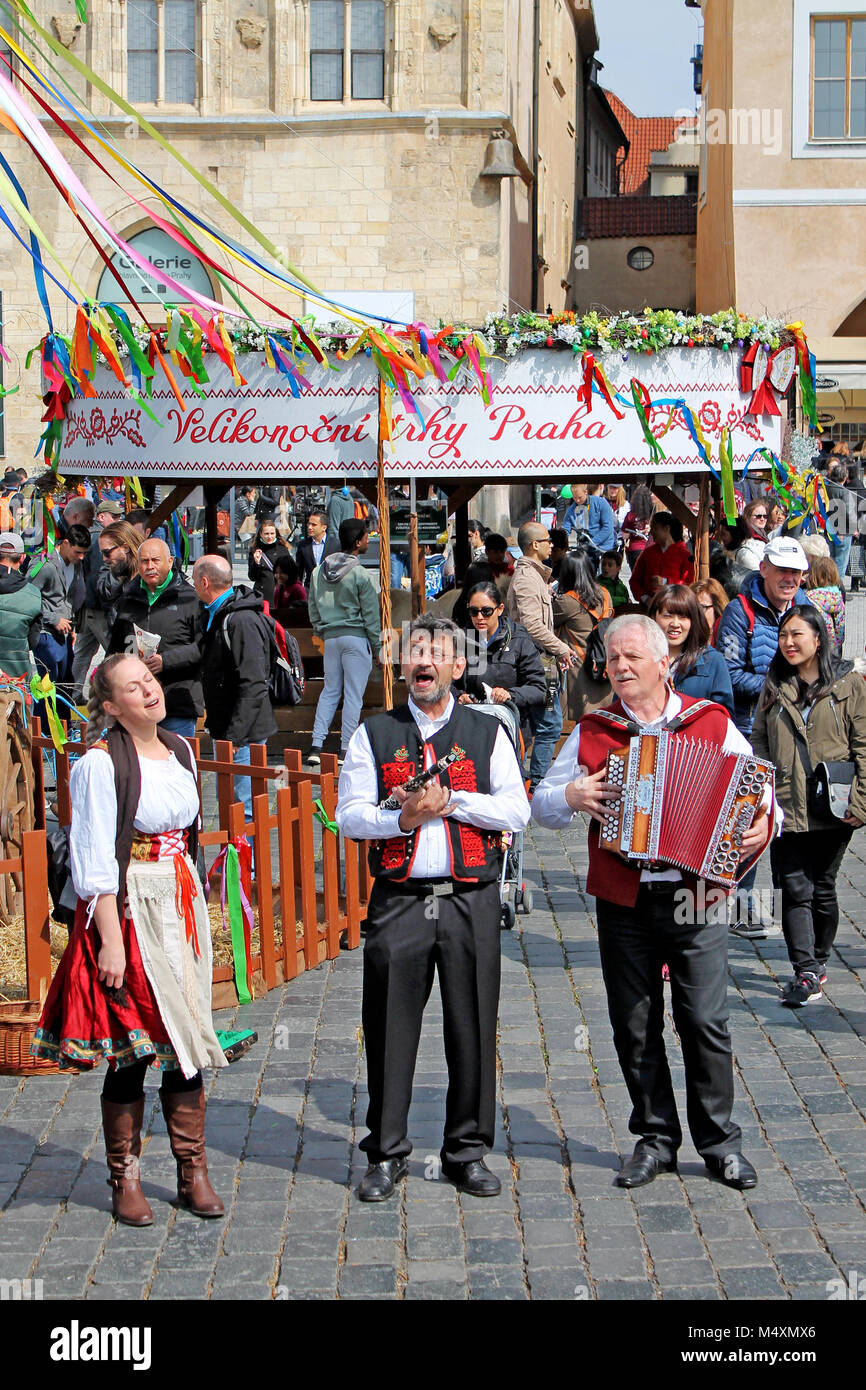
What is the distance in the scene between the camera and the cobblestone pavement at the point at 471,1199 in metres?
4.34

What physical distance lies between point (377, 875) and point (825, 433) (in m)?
23.4

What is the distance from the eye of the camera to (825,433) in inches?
1044

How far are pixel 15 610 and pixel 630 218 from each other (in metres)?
39.4

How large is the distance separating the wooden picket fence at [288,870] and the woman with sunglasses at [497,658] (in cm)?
112

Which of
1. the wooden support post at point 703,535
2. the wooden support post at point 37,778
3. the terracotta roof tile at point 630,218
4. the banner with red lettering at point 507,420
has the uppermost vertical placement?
the terracotta roof tile at point 630,218

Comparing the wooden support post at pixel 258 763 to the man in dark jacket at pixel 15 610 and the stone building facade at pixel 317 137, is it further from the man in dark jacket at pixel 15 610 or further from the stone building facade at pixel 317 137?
the stone building facade at pixel 317 137

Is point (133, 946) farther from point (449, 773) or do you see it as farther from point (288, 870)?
point (288, 870)

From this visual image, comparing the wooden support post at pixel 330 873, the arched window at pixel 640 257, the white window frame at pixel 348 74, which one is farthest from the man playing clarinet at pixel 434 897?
the arched window at pixel 640 257

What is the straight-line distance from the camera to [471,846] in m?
4.81

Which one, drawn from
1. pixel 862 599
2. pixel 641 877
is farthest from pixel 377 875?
pixel 862 599

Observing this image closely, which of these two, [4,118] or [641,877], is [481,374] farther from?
[641,877]

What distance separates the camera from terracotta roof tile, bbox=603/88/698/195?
64625 millimetres

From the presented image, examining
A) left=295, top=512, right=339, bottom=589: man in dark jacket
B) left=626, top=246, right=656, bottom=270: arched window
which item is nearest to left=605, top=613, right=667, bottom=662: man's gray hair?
left=295, top=512, right=339, bottom=589: man in dark jacket

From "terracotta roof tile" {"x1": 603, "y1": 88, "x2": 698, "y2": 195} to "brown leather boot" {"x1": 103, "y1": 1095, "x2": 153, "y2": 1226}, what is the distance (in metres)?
64.0
